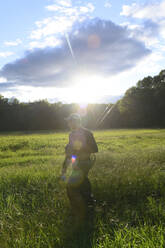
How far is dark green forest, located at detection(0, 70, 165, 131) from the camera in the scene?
51.5 meters

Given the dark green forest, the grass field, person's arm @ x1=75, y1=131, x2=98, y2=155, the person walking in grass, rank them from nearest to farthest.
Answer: the grass field
the person walking in grass
person's arm @ x1=75, y1=131, x2=98, y2=155
the dark green forest

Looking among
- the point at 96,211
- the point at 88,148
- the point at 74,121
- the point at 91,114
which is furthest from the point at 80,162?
the point at 91,114

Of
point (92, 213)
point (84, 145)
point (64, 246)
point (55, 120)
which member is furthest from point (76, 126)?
point (55, 120)

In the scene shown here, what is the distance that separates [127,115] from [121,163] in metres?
47.6

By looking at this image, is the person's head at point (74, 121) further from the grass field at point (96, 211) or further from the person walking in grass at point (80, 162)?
the grass field at point (96, 211)

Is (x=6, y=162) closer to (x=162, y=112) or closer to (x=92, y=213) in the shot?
(x=92, y=213)

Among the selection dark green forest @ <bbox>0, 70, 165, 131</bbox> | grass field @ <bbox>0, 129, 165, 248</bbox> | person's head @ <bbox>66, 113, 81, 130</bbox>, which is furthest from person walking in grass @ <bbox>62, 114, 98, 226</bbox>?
dark green forest @ <bbox>0, 70, 165, 131</bbox>

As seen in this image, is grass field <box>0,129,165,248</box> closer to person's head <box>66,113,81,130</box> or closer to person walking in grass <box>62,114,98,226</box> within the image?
person walking in grass <box>62,114,98,226</box>

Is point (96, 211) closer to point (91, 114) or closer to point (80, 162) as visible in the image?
point (80, 162)

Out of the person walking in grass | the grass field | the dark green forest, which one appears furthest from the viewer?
the dark green forest

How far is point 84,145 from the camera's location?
14.1ft

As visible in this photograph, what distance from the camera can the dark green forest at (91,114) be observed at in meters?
51.5

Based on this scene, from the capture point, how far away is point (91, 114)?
183ft

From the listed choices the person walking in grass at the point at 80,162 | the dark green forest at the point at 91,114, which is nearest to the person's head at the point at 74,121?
the person walking in grass at the point at 80,162
